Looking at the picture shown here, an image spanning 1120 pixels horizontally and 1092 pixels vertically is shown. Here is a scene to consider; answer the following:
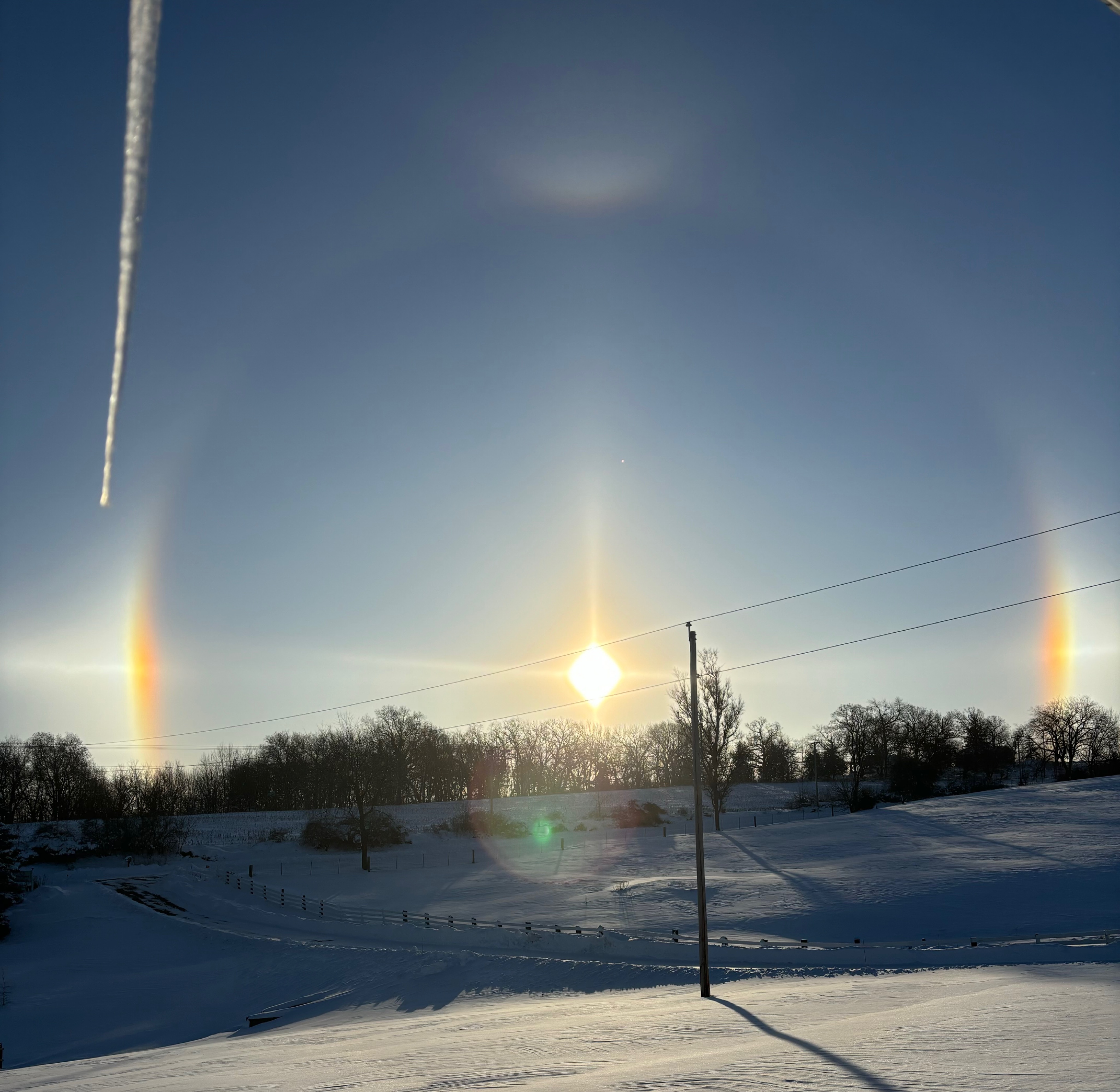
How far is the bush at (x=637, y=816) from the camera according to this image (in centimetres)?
7569

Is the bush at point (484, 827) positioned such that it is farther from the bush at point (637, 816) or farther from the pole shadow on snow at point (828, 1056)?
the pole shadow on snow at point (828, 1056)

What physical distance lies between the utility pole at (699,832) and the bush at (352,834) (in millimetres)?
49108

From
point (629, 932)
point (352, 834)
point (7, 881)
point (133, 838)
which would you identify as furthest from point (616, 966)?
point (133, 838)

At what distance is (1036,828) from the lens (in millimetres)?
45656

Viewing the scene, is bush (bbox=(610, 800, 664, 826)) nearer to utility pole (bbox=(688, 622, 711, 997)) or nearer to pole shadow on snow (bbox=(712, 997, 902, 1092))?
utility pole (bbox=(688, 622, 711, 997))

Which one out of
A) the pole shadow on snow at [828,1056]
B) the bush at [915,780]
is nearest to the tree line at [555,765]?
the bush at [915,780]

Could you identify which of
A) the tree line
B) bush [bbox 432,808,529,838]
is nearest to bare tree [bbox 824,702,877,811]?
the tree line

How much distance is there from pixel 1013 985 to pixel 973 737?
10823 centimetres

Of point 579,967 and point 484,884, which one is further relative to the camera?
point 484,884

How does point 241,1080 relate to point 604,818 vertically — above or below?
above

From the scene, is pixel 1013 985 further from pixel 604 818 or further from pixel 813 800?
pixel 813 800

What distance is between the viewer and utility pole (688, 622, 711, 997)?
68.5ft

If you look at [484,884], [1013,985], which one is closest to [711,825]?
[484,884]

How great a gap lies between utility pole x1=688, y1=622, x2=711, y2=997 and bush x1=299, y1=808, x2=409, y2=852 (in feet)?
161
